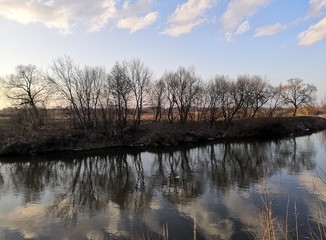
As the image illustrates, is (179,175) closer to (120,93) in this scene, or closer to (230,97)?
(120,93)

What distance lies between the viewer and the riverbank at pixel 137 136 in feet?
121

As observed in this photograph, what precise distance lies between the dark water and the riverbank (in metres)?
5.72

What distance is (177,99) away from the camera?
5316 centimetres

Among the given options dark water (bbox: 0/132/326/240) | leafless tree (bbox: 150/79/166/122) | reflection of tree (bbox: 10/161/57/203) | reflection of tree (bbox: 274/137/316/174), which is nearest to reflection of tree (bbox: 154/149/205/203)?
dark water (bbox: 0/132/326/240)

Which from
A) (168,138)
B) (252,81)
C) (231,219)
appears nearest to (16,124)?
(168,138)

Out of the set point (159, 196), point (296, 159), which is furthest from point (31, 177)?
point (296, 159)

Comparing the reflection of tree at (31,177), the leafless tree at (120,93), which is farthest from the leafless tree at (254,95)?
the reflection of tree at (31,177)

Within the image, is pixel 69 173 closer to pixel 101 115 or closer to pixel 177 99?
pixel 101 115

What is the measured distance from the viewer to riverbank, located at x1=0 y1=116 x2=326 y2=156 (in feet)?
121

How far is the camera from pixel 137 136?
43.1 m

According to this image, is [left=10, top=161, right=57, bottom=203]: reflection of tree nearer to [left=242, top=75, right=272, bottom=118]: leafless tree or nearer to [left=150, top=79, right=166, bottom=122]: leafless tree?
[left=150, top=79, right=166, bottom=122]: leafless tree

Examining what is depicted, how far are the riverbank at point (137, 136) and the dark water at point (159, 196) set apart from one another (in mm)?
5716

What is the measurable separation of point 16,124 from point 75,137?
24.5ft

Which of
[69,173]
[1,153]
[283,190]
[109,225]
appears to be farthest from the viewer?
[1,153]
